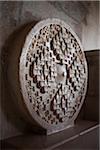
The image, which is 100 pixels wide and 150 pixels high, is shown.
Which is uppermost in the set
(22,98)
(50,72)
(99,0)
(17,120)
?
(99,0)

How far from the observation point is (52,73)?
3.93 feet

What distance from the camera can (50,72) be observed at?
1.19 m

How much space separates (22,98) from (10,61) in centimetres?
18

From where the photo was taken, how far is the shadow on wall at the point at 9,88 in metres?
1.05

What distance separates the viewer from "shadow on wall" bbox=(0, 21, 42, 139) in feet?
3.46

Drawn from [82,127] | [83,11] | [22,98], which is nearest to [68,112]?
[82,127]

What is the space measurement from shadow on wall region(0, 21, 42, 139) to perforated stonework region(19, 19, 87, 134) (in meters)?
0.05

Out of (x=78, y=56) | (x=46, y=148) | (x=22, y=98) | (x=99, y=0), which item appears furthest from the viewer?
(x=99, y=0)

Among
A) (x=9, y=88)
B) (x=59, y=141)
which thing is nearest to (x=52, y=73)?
(x=9, y=88)

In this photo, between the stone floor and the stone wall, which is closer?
the stone floor

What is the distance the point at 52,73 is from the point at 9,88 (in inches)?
10.0

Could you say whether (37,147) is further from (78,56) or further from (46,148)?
(78,56)

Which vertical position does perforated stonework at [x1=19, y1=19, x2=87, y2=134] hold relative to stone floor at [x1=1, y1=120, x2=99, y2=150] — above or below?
above

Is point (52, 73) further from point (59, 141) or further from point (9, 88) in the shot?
point (59, 141)
